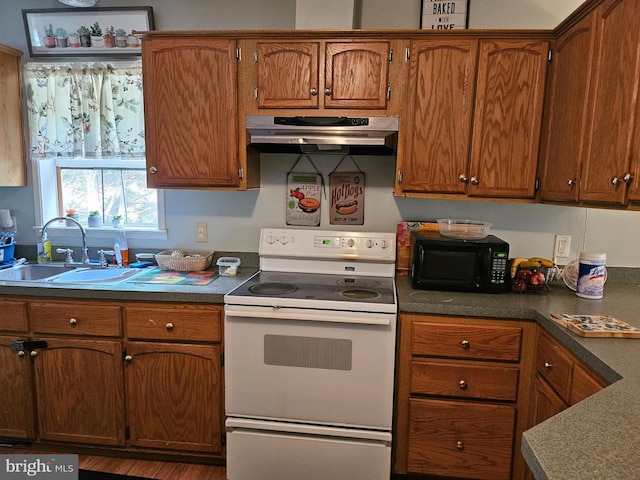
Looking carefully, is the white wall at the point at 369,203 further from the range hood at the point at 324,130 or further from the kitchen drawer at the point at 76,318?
the kitchen drawer at the point at 76,318

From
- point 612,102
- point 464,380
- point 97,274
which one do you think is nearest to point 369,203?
point 464,380

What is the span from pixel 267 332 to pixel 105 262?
1.28m

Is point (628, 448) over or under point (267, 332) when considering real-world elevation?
over

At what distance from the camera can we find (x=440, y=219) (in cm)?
230

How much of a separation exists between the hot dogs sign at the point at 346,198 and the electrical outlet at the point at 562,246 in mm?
1108

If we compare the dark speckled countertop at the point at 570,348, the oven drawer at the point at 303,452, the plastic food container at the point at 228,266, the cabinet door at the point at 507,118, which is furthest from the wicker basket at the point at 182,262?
the cabinet door at the point at 507,118

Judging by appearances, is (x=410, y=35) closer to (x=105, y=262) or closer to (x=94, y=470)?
(x=105, y=262)

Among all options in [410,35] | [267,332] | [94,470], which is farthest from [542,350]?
[94,470]

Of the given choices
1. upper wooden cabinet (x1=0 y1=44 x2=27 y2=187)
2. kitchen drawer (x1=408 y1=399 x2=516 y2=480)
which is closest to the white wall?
upper wooden cabinet (x1=0 y1=44 x2=27 y2=187)

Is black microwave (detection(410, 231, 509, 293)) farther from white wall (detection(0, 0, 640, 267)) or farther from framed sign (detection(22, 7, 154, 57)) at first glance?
framed sign (detection(22, 7, 154, 57))

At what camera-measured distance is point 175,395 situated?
78.3 inches

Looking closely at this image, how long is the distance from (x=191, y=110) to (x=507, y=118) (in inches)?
62.9

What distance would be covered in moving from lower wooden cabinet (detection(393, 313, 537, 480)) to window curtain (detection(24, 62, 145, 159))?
196 cm

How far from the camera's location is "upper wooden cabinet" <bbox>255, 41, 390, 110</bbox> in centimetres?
202
